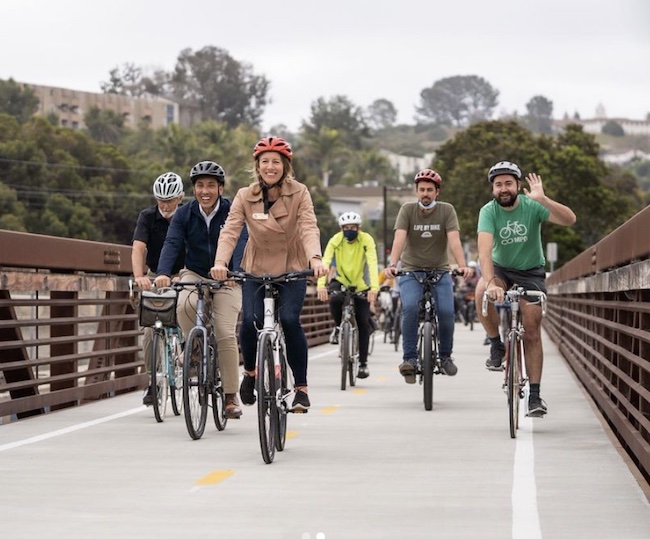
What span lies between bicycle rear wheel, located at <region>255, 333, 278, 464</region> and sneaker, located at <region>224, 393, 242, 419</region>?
79.1 inches

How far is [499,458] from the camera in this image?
10.8 meters

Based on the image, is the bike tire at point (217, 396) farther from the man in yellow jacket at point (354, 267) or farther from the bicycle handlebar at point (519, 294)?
the man in yellow jacket at point (354, 267)

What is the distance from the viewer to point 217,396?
41.0ft

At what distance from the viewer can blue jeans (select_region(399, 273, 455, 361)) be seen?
1523 centimetres

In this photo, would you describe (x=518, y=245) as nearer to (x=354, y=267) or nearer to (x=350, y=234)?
(x=354, y=267)

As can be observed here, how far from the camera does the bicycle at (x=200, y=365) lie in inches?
461

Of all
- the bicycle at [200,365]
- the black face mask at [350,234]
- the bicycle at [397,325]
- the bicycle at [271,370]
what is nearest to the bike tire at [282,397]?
the bicycle at [271,370]

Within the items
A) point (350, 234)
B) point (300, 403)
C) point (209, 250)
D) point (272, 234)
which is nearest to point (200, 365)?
point (209, 250)

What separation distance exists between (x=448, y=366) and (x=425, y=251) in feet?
4.10

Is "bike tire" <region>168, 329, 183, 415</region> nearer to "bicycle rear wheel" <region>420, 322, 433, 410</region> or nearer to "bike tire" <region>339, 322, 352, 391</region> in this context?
"bicycle rear wheel" <region>420, 322, 433, 410</region>

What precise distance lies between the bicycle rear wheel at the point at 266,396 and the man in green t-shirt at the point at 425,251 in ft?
15.8

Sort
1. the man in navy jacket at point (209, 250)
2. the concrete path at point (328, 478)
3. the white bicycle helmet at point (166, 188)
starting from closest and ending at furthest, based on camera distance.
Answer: the concrete path at point (328, 478) < the man in navy jacket at point (209, 250) < the white bicycle helmet at point (166, 188)

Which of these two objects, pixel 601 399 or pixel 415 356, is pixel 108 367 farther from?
pixel 601 399

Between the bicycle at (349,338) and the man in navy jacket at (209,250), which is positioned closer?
the man in navy jacket at (209,250)
